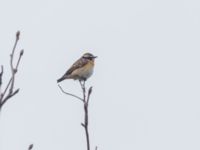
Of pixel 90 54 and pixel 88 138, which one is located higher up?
pixel 90 54

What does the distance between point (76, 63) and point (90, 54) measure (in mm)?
493

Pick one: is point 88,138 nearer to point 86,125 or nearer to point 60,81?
point 86,125

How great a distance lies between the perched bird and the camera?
13969 mm

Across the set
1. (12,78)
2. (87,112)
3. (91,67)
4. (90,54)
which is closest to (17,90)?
(12,78)

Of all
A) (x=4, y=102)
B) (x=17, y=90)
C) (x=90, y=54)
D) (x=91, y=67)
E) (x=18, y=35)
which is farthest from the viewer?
(x=90, y=54)

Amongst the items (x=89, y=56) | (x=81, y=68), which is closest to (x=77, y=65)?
(x=81, y=68)

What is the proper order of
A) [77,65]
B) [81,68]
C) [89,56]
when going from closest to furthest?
[81,68] < [77,65] < [89,56]

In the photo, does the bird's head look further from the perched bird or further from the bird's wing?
the bird's wing

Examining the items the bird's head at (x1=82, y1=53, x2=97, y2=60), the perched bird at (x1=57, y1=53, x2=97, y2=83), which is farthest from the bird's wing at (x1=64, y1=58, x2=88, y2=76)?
the bird's head at (x1=82, y1=53, x2=97, y2=60)

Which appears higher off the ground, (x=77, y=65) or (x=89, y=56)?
(x=89, y=56)

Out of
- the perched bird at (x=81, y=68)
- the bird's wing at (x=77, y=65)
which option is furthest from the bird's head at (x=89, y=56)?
the bird's wing at (x=77, y=65)

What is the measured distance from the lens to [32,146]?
5.33m

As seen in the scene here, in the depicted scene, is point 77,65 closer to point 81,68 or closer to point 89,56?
point 81,68

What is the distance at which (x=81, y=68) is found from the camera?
14180mm
